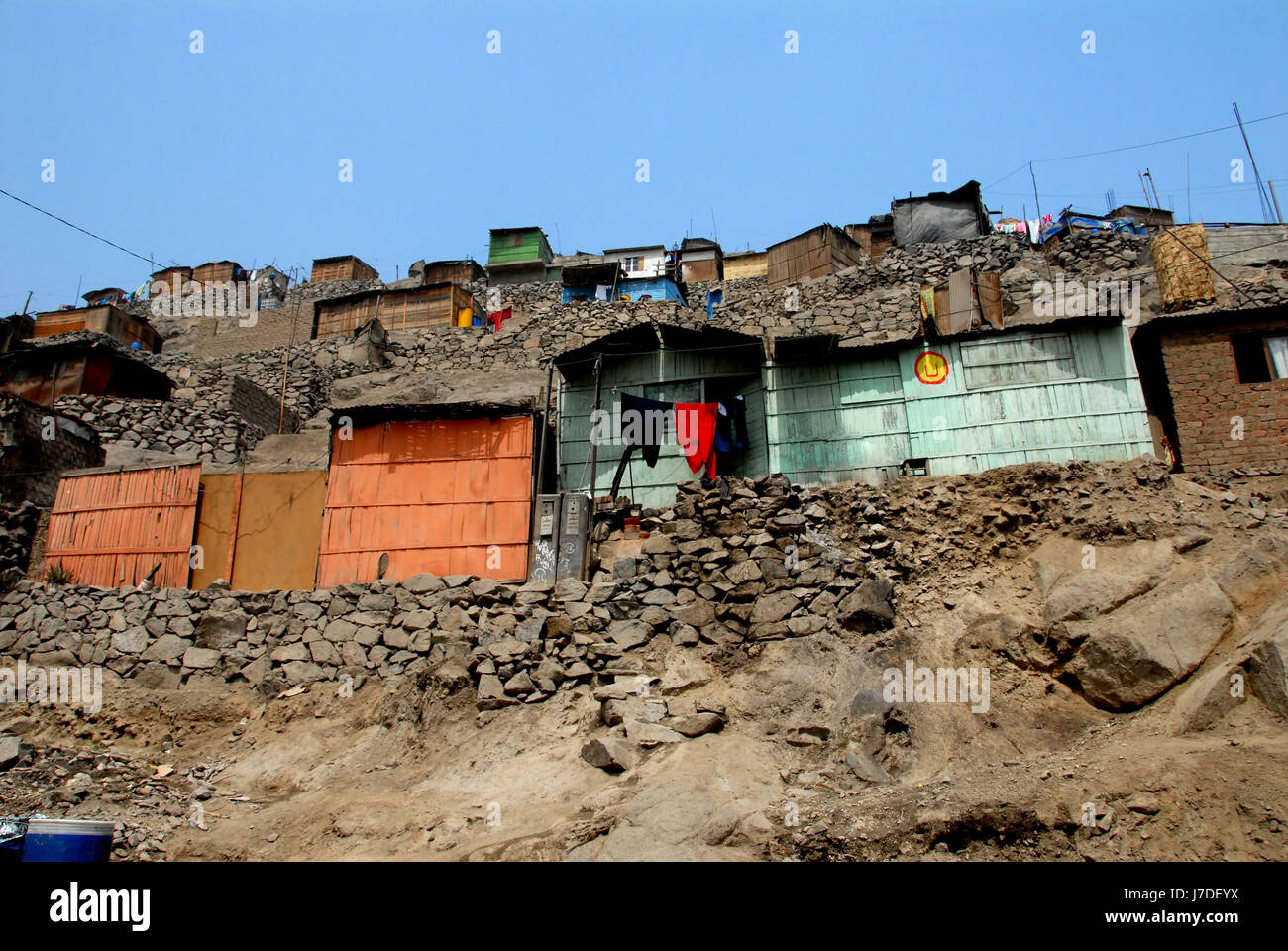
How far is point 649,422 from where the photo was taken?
17.2 m

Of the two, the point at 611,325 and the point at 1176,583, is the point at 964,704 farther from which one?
the point at 611,325

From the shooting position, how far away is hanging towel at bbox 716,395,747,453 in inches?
669

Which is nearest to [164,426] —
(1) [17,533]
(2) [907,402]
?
(1) [17,533]

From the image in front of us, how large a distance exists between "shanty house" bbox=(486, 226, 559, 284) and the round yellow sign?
31644 mm

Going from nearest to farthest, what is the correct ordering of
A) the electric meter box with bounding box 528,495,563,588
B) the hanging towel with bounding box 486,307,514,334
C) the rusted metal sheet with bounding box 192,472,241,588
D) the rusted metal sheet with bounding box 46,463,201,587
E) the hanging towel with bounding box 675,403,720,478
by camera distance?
the electric meter box with bounding box 528,495,563,588
the hanging towel with bounding box 675,403,720,478
the rusted metal sheet with bounding box 192,472,241,588
the rusted metal sheet with bounding box 46,463,201,587
the hanging towel with bounding box 486,307,514,334

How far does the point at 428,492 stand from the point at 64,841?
9318mm

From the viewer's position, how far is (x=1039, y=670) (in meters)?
11.3

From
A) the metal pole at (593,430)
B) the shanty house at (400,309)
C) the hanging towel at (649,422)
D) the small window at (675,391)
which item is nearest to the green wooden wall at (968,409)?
the small window at (675,391)

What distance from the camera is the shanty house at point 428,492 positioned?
53.3ft

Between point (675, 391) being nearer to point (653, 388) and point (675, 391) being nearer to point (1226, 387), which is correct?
point (653, 388)

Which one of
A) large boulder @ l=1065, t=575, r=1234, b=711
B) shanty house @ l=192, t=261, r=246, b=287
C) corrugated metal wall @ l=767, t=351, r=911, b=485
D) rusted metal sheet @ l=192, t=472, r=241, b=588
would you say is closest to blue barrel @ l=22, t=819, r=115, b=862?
rusted metal sheet @ l=192, t=472, r=241, b=588

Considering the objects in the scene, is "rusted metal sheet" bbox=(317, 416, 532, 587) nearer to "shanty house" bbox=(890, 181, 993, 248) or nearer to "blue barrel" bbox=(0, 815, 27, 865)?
"blue barrel" bbox=(0, 815, 27, 865)
